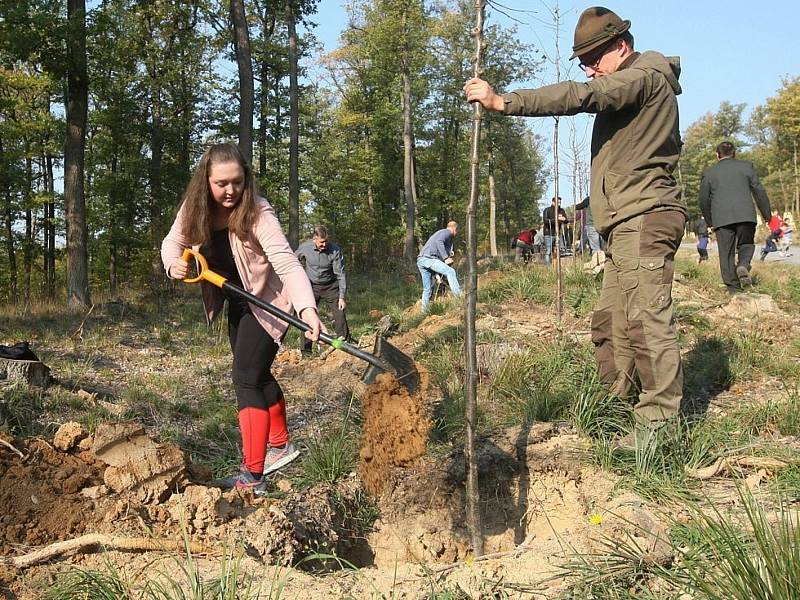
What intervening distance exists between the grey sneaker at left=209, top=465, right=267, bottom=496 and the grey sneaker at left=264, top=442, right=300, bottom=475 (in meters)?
0.08

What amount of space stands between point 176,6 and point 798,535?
21.8 metres

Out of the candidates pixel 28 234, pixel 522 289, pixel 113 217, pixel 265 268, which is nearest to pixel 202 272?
pixel 265 268

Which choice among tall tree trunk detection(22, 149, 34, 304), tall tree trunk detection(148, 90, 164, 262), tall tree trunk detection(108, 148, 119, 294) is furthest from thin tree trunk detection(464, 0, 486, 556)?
tall tree trunk detection(22, 149, 34, 304)

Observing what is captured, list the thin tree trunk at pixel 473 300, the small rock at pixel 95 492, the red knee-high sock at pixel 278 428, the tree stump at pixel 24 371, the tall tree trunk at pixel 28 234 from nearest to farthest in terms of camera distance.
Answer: the thin tree trunk at pixel 473 300
the small rock at pixel 95 492
the red knee-high sock at pixel 278 428
the tree stump at pixel 24 371
the tall tree trunk at pixel 28 234

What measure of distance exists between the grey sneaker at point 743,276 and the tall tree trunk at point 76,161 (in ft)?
35.7

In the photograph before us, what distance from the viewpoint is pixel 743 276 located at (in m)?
8.05

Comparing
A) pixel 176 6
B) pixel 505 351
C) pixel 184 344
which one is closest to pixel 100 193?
pixel 176 6

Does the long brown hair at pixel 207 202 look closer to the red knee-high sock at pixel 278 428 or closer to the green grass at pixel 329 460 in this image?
the red knee-high sock at pixel 278 428

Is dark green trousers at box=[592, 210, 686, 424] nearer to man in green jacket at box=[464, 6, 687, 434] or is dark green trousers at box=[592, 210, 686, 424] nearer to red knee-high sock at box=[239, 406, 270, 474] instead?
man in green jacket at box=[464, 6, 687, 434]

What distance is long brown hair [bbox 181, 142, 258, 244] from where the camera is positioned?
307 centimetres

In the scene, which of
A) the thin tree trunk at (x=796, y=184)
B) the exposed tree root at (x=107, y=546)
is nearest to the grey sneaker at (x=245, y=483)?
the exposed tree root at (x=107, y=546)

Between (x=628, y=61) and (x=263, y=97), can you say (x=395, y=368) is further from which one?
(x=263, y=97)

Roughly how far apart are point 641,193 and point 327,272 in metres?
6.10

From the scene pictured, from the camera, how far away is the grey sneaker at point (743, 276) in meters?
7.99
